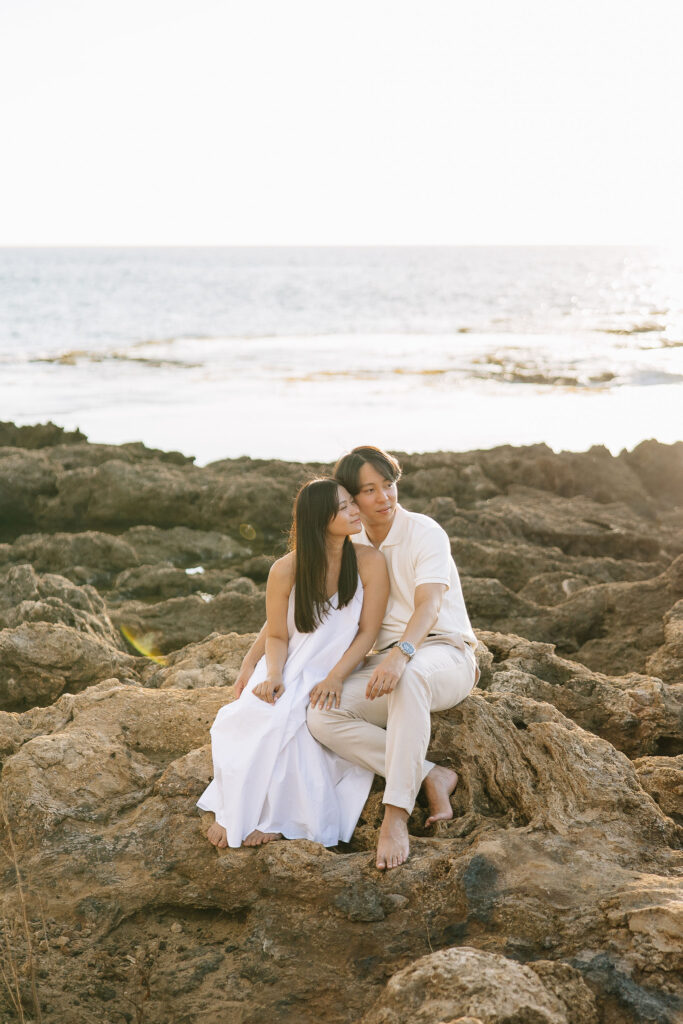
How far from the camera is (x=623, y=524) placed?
9938 mm

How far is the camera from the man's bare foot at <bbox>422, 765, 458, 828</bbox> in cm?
381

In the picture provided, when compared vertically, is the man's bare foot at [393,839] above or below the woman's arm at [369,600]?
below

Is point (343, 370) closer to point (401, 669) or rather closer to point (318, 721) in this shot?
point (318, 721)

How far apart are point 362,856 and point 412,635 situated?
91 centimetres

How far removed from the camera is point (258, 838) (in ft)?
12.4

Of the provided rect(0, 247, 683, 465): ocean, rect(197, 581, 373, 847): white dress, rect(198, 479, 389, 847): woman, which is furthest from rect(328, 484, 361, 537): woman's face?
rect(0, 247, 683, 465): ocean

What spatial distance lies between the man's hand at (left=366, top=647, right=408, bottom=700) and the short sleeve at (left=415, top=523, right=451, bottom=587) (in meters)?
0.46

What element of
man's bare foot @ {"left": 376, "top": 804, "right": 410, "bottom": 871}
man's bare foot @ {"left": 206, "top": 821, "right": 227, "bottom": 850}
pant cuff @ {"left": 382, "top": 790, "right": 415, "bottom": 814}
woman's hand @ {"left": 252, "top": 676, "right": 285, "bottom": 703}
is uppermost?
woman's hand @ {"left": 252, "top": 676, "right": 285, "bottom": 703}

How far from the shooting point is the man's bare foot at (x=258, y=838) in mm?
3777

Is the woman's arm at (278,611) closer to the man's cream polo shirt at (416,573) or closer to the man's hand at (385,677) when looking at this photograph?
the man's cream polo shirt at (416,573)

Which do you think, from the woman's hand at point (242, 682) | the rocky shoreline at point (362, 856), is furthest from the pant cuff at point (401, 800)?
the woman's hand at point (242, 682)

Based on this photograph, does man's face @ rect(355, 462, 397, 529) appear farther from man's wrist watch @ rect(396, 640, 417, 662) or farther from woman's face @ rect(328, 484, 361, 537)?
man's wrist watch @ rect(396, 640, 417, 662)

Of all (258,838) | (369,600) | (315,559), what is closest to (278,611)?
(315,559)

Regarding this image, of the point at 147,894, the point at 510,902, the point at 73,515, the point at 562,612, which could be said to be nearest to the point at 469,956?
the point at 510,902
